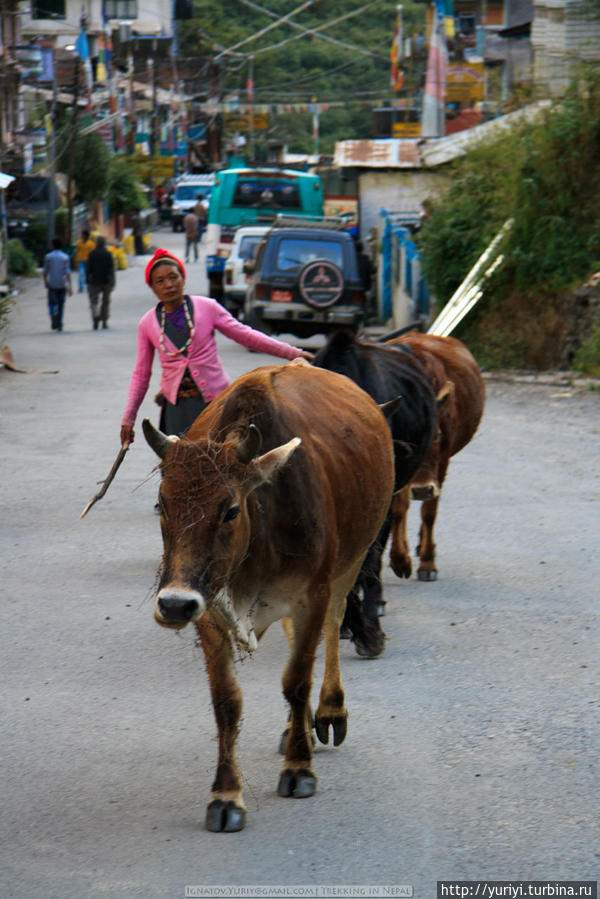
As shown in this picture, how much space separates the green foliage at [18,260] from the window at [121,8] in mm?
41164

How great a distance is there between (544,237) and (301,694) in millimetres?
15742

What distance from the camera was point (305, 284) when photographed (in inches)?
861

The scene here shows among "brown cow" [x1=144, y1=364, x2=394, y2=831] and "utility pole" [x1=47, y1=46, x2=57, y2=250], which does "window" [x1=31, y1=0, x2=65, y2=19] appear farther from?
"brown cow" [x1=144, y1=364, x2=394, y2=831]

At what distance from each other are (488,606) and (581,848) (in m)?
3.33

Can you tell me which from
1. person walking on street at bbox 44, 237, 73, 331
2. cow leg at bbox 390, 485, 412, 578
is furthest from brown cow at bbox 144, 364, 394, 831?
person walking on street at bbox 44, 237, 73, 331

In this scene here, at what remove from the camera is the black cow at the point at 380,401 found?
6.87m

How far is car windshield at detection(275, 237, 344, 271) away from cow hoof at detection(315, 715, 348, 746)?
1824 centimetres

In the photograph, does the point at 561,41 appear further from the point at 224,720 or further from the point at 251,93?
the point at 251,93

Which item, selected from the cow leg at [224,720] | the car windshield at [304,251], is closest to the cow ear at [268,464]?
the cow leg at [224,720]

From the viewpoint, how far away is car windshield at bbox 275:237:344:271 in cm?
2352

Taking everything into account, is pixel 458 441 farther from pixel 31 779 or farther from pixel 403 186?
pixel 403 186

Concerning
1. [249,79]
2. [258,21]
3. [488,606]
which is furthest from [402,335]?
[258,21]

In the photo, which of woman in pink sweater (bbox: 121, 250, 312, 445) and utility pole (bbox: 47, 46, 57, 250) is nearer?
woman in pink sweater (bbox: 121, 250, 312, 445)

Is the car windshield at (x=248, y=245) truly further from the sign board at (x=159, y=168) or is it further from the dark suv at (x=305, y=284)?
the sign board at (x=159, y=168)
